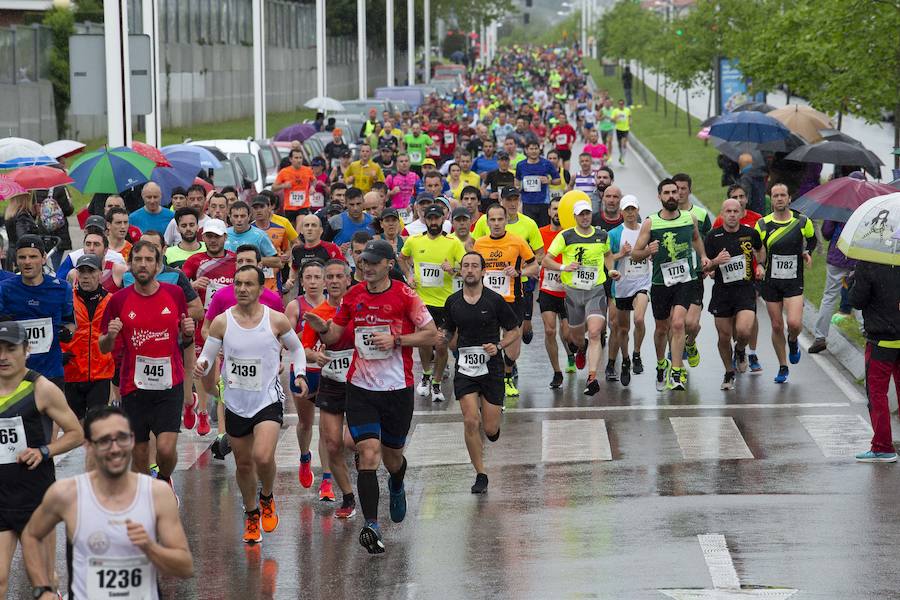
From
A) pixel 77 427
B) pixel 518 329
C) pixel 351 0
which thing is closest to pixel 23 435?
pixel 77 427

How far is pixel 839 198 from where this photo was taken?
16.5 m

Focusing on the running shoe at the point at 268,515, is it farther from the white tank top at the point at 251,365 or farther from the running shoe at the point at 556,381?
the running shoe at the point at 556,381

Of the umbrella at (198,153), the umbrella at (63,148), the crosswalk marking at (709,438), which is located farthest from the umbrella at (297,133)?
the crosswalk marking at (709,438)

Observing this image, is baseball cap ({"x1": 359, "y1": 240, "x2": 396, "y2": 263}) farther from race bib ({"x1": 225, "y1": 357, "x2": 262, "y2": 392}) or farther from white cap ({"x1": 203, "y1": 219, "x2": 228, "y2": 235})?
white cap ({"x1": 203, "y1": 219, "x2": 228, "y2": 235})

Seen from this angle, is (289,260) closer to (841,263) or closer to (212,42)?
(841,263)

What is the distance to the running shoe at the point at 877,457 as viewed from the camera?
12836 mm

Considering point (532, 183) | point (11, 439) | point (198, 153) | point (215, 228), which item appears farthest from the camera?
point (532, 183)

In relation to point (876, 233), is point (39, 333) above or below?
below

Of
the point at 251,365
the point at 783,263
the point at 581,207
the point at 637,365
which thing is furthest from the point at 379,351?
the point at 637,365

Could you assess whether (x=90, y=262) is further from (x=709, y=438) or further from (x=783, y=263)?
(x=783, y=263)

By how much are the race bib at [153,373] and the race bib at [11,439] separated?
229cm

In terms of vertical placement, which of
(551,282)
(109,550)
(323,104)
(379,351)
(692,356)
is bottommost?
(692,356)

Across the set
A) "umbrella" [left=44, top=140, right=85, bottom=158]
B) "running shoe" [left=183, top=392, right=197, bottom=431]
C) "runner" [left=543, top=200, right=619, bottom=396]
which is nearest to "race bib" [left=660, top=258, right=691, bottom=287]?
"runner" [left=543, top=200, right=619, bottom=396]

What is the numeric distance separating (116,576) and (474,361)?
5.92 m
